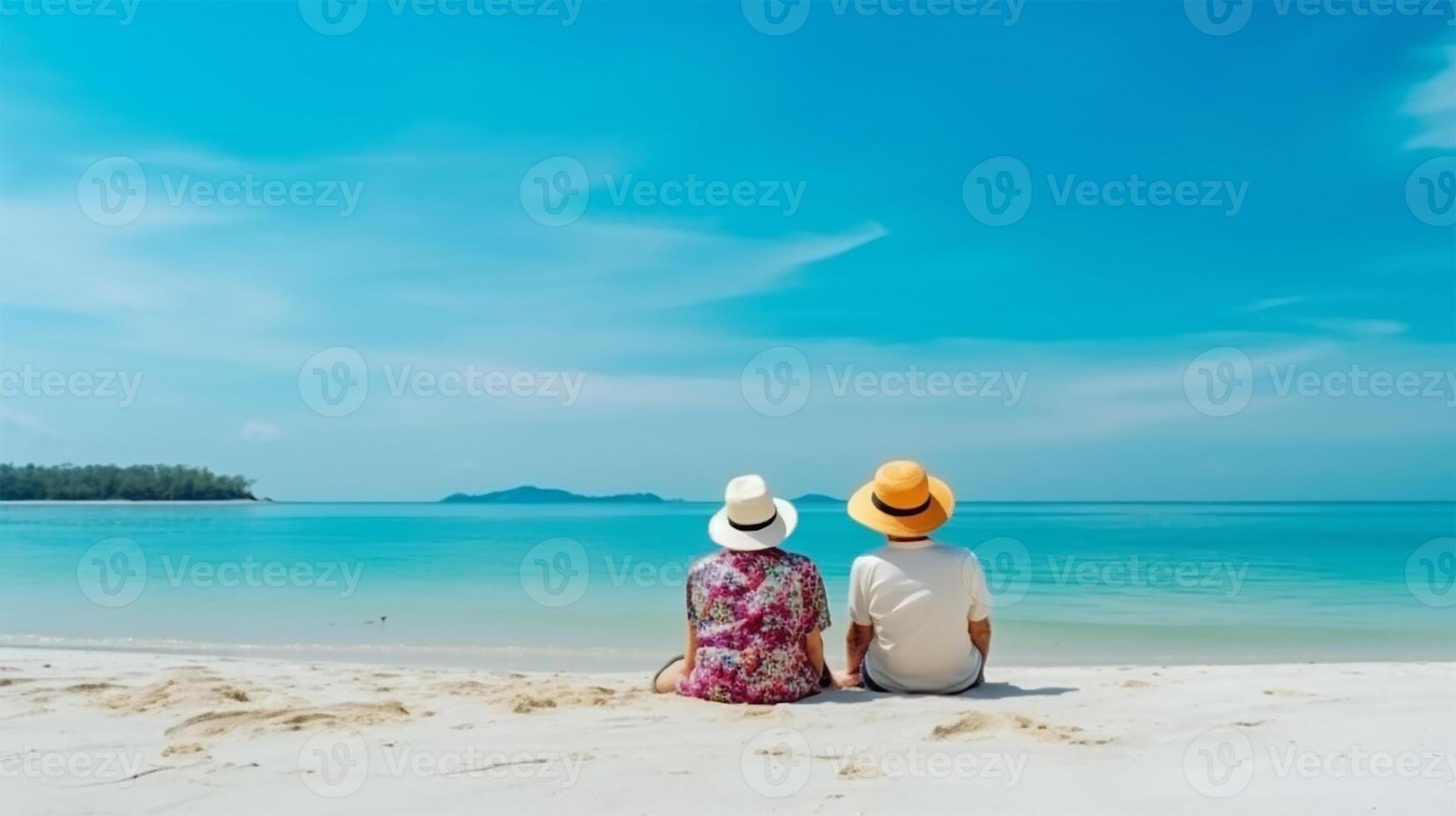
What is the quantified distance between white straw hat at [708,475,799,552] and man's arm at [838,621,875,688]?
26.6 inches

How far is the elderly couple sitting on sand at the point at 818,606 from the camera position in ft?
17.3

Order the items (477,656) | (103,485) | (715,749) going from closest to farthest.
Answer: (715,749)
(477,656)
(103,485)

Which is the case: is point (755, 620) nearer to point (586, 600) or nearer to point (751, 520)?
point (751, 520)

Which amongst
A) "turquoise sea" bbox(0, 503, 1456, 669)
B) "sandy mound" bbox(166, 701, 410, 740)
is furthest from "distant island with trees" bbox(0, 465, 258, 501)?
"sandy mound" bbox(166, 701, 410, 740)

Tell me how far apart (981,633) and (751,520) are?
1.42m

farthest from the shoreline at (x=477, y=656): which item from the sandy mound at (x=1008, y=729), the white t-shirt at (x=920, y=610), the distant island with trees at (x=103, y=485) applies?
the distant island with trees at (x=103, y=485)

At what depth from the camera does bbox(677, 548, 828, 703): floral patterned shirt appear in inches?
207

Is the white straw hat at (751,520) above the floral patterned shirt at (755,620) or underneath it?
above

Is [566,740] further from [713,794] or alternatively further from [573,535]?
[573,535]

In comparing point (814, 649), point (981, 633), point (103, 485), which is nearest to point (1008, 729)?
point (981, 633)

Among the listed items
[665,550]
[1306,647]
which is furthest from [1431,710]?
[665,550]

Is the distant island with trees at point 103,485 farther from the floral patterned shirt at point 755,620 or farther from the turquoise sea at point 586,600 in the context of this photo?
the floral patterned shirt at point 755,620

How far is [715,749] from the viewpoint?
4.32 meters

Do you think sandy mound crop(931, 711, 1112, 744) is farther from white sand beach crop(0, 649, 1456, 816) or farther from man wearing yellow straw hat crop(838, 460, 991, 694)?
man wearing yellow straw hat crop(838, 460, 991, 694)
